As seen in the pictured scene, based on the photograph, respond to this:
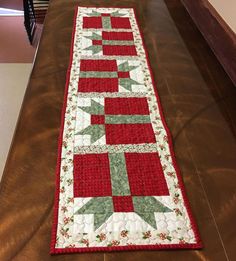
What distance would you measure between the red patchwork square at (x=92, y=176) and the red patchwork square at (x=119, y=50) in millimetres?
664

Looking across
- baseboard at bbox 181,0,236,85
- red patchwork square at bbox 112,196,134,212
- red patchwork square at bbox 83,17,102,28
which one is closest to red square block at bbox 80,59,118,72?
red patchwork square at bbox 83,17,102,28

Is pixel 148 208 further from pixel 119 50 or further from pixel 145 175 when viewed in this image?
pixel 119 50

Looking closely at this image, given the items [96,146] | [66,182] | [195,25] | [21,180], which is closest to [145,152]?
[96,146]

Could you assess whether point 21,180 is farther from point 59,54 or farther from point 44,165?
point 59,54

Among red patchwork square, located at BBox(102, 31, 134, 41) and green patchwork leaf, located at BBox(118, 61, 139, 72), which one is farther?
red patchwork square, located at BBox(102, 31, 134, 41)

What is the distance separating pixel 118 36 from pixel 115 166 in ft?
2.86

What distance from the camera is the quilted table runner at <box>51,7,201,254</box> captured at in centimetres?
79

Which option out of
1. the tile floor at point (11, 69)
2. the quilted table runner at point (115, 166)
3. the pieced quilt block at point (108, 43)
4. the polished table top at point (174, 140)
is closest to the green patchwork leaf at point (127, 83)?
the quilted table runner at point (115, 166)

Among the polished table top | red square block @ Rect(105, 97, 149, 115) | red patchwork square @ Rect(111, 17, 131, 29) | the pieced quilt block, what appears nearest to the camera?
the polished table top

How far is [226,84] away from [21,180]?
96 cm

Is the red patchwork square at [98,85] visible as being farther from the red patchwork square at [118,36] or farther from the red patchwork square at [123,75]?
the red patchwork square at [118,36]

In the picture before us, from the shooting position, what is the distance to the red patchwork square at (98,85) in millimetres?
1249

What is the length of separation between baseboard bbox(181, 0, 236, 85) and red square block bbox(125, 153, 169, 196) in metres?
0.60

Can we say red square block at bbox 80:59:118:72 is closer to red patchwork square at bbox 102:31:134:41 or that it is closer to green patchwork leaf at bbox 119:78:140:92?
green patchwork leaf at bbox 119:78:140:92
